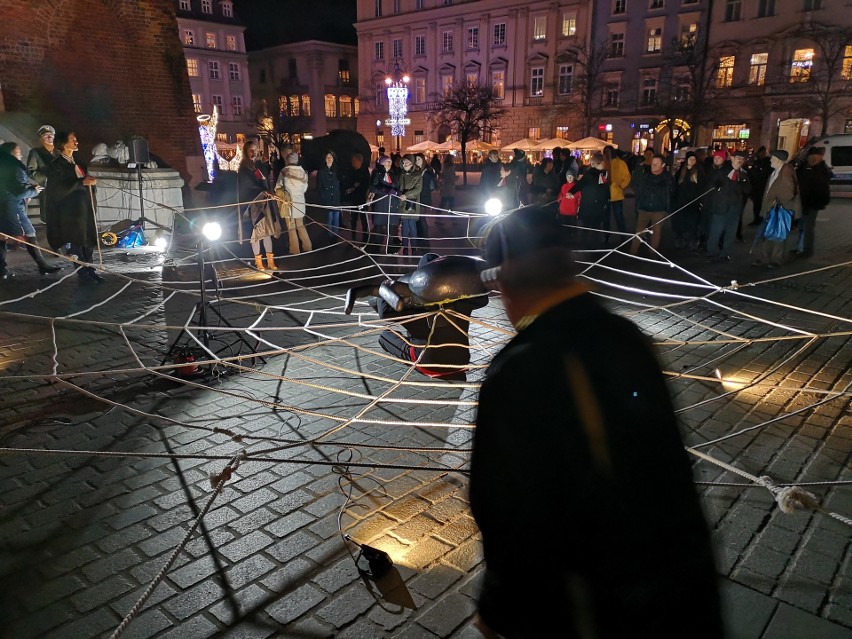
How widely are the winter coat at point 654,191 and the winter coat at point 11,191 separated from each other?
10.1 m

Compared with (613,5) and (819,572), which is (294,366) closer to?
(819,572)

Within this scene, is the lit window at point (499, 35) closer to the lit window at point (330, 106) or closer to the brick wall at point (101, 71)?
the lit window at point (330, 106)

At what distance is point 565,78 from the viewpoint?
46.9m

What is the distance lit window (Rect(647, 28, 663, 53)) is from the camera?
140ft

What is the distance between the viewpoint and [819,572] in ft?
10.0

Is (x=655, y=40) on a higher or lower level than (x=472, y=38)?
lower

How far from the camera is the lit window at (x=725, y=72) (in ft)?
131

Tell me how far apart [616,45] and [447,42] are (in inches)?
601

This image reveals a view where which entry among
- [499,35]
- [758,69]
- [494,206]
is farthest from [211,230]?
[499,35]

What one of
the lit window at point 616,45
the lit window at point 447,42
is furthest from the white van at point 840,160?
the lit window at point 447,42

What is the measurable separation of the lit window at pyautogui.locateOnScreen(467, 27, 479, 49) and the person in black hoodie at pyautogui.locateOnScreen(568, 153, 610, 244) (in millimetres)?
43823

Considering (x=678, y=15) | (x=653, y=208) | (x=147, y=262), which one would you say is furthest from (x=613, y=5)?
(x=147, y=262)

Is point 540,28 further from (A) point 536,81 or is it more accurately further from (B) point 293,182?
(B) point 293,182

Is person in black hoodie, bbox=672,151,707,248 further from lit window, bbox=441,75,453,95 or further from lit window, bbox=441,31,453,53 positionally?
lit window, bbox=441,31,453,53
